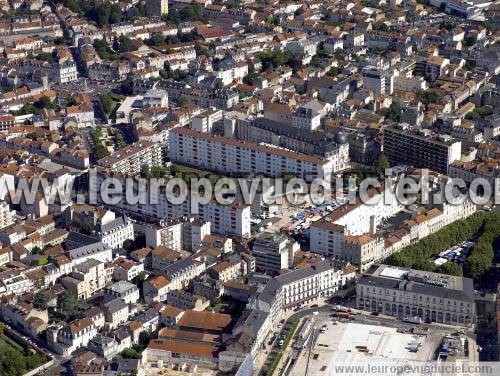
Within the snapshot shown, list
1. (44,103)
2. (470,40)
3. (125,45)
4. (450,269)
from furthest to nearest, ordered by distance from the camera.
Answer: (470,40)
(125,45)
(44,103)
(450,269)

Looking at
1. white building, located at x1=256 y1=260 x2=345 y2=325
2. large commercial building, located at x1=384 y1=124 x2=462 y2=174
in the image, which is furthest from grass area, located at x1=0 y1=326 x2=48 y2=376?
large commercial building, located at x1=384 y1=124 x2=462 y2=174

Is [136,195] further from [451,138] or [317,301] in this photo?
[451,138]

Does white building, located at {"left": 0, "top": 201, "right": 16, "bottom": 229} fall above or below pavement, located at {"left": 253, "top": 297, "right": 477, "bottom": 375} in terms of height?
above

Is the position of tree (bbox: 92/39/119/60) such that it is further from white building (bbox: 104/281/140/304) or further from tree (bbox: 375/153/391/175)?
white building (bbox: 104/281/140/304)

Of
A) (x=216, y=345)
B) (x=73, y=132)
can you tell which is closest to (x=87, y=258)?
(x=216, y=345)

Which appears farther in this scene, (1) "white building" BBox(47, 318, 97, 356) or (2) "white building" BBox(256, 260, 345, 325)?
(2) "white building" BBox(256, 260, 345, 325)

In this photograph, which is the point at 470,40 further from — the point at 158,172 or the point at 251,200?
the point at 251,200

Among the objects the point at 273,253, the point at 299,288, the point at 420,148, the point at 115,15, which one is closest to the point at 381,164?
the point at 420,148
